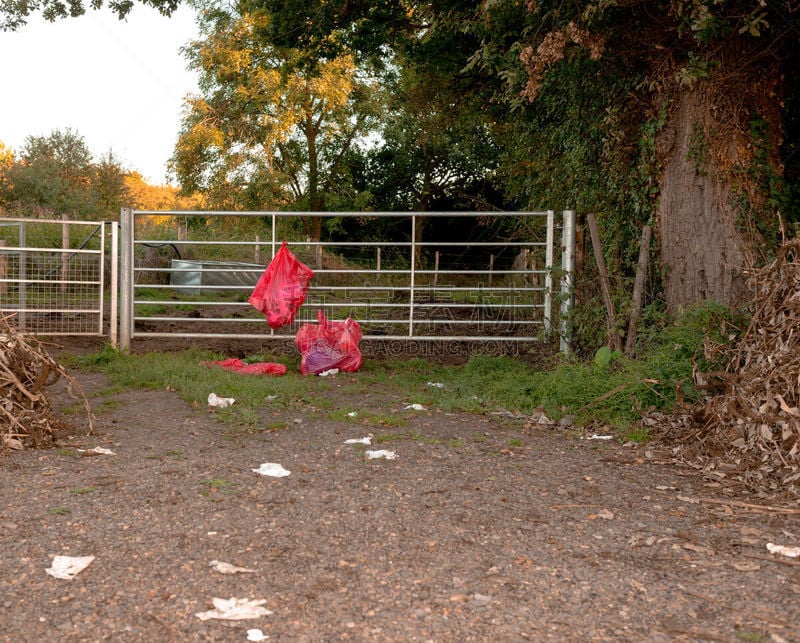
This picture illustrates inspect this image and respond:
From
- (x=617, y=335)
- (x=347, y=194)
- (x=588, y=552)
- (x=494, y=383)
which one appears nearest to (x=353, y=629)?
(x=588, y=552)

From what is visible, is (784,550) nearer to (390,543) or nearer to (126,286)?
(390,543)

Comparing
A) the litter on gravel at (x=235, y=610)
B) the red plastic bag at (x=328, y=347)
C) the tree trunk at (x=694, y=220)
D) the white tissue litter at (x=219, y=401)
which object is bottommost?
the litter on gravel at (x=235, y=610)

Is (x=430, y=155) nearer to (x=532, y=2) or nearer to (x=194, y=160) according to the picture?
(x=194, y=160)

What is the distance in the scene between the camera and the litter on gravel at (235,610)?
255 centimetres

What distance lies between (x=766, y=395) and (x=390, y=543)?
2558 millimetres

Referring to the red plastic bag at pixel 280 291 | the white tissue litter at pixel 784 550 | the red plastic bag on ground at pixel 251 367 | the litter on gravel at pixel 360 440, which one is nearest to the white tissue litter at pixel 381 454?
the litter on gravel at pixel 360 440

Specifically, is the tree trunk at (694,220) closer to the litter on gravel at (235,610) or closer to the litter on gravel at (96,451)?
the litter on gravel at (96,451)

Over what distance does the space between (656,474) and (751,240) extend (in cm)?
280

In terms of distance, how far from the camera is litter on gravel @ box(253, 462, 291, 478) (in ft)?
14.1

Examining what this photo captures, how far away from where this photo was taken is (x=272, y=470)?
4352mm

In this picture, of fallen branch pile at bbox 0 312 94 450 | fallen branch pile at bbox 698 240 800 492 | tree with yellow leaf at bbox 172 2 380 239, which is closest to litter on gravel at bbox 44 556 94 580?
fallen branch pile at bbox 0 312 94 450

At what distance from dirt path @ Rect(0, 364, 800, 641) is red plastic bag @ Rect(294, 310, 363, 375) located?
9.97 ft

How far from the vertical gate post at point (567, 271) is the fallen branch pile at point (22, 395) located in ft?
17.0

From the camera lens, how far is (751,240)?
21.0 feet
